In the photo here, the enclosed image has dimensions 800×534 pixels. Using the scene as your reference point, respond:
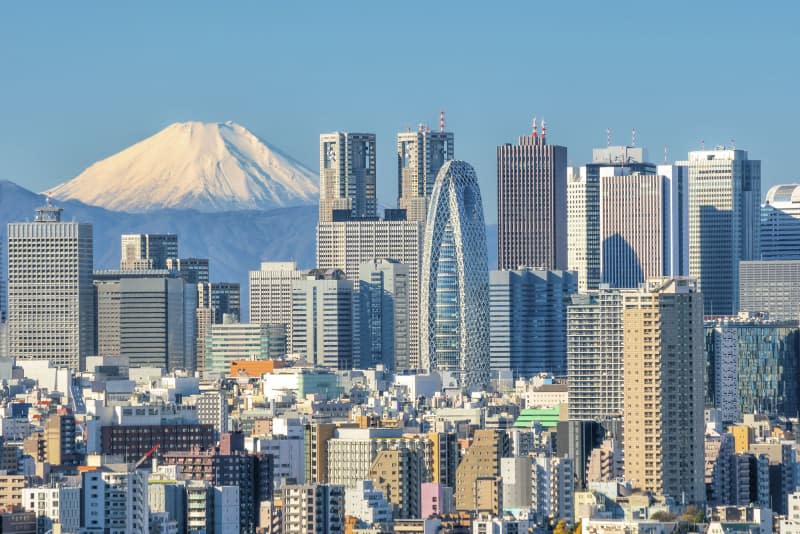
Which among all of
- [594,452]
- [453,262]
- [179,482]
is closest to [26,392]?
[453,262]

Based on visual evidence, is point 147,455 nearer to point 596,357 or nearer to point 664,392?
point 664,392

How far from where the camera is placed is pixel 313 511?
93.2m

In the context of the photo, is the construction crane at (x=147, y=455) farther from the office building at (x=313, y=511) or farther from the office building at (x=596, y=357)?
the office building at (x=596, y=357)

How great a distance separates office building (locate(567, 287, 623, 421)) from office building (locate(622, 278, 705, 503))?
61.9 ft

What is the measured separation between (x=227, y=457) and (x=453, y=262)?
286 feet

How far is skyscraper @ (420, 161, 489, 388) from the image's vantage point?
193m

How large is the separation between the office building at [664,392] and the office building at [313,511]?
1699 centimetres

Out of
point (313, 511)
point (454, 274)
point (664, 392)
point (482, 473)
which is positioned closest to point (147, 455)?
point (482, 473)

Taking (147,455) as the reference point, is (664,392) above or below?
above

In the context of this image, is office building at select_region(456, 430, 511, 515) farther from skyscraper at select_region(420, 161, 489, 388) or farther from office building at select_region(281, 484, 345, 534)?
skyscraper at select_region(420, 161, 489, 388)

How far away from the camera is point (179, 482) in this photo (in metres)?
98.8

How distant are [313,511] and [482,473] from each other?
19.6 metres

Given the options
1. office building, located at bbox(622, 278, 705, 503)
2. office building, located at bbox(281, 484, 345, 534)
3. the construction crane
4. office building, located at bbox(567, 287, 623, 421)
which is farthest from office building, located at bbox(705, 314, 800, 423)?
office building, located at bbox(281, 484, 345, 534)

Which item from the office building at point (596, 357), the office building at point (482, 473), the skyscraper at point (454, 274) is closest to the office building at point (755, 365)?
the office building at point (596, 357)
